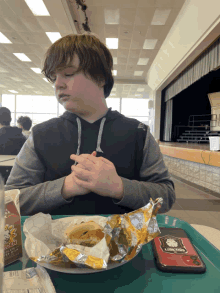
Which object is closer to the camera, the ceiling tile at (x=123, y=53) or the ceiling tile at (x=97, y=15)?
the ceiling tile at (x=97, y=15)

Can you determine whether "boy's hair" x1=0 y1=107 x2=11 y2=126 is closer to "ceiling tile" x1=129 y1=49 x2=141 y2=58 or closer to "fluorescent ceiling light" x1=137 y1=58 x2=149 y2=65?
"ceiling tile" x1=129 y1=49 x2=141 y2=58

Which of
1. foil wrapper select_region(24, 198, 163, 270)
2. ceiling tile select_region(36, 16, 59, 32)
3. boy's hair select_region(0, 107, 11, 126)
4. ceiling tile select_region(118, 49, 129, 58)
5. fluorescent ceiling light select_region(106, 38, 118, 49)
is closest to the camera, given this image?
foil wrapper select_region(24, 198, 163, 270)

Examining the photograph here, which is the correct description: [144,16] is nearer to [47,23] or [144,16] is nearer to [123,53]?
[123,53]

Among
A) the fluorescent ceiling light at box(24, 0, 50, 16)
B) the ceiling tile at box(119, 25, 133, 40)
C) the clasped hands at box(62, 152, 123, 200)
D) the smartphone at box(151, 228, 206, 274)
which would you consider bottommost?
the smartphone at box(151, 228, 206, 274)

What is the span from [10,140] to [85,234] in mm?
2858

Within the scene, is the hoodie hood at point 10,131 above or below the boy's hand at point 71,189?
above

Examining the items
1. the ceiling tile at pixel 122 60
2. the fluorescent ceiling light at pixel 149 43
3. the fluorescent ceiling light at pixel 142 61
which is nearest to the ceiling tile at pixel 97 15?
the fluorescent ceiling light at pixel 149 43

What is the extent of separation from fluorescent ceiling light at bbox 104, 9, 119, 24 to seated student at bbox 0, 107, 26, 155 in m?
3.11

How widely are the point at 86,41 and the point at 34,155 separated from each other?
18.6 inches

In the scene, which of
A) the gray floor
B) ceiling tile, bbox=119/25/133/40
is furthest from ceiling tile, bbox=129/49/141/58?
the gray floor

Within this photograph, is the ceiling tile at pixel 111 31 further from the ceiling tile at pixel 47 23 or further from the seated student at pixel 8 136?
the seated student at pixel 8 136

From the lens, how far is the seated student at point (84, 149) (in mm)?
691

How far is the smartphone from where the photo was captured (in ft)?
1.34

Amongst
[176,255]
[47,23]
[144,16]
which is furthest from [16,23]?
[176,255]
